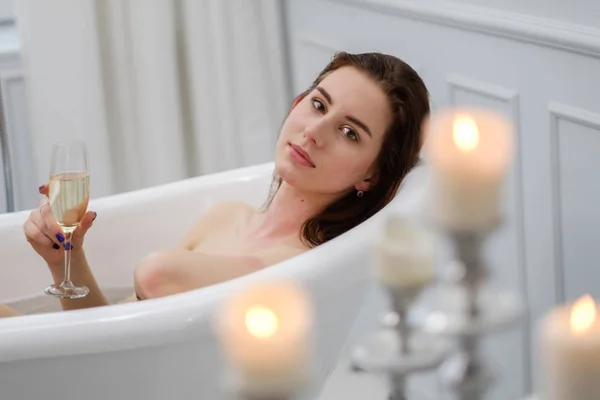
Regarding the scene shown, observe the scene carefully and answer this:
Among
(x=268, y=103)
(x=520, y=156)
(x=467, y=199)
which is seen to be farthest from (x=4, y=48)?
(x=467, y=199)

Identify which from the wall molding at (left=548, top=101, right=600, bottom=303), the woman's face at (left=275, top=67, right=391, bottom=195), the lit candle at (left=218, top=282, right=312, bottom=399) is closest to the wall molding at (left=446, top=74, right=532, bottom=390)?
the wall molding at (left=548, top=101, right=600, bottom=303)

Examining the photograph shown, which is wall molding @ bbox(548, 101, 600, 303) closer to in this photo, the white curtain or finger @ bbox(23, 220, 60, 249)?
finger @ bbox(23, 220, 60, 249)

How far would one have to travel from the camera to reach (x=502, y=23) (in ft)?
7.47

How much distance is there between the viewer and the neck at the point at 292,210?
2.15 meters

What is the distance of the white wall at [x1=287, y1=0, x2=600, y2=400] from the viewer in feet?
6.94

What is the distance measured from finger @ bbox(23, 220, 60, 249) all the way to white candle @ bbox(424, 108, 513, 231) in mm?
1530

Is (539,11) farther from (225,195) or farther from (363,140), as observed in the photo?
(225,195)

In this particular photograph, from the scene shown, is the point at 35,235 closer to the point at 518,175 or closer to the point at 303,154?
the point at 303,154

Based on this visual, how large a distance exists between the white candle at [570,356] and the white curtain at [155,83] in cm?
268

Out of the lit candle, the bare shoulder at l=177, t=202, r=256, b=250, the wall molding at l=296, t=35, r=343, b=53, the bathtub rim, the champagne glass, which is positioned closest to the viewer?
the lit candle

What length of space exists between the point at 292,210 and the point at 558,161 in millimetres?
553

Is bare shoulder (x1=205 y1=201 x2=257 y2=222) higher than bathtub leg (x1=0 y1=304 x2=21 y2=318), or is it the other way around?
bare shoulder (x1=205 y1=201 x2=257 y2=222)

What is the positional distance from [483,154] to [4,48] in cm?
286

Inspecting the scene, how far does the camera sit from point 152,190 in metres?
2.47
